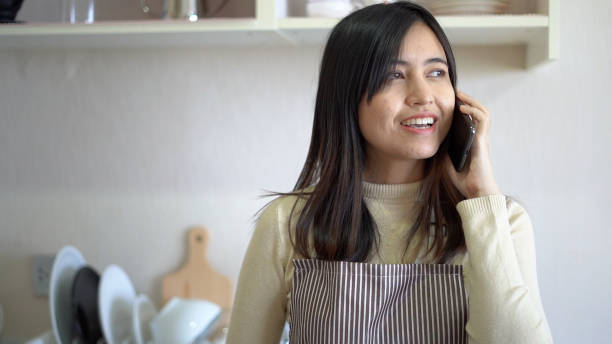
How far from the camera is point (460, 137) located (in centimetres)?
95

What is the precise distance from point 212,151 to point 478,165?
0.81 metres

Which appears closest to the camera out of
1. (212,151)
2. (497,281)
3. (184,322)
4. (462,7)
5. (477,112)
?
(497,281)

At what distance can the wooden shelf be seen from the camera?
1209mm

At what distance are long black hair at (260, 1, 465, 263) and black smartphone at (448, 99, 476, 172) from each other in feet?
0.10

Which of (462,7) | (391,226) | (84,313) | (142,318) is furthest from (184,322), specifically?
(462,7)

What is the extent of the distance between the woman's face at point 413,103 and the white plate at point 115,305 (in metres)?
0.82

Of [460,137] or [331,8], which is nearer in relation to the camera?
[460,137]

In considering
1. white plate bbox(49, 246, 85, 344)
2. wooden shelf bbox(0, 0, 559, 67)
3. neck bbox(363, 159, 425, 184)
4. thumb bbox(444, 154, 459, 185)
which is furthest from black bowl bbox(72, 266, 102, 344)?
thumb bbox(444, 154, 459, 185)

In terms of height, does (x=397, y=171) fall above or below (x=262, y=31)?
below

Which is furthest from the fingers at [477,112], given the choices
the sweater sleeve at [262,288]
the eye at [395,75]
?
the sweater sleeve at [262,288]

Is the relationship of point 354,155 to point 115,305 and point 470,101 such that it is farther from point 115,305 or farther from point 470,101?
point 115,305

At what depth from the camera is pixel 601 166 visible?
4.75ft

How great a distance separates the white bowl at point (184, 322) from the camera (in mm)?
1394

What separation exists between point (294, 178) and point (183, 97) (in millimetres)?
348
